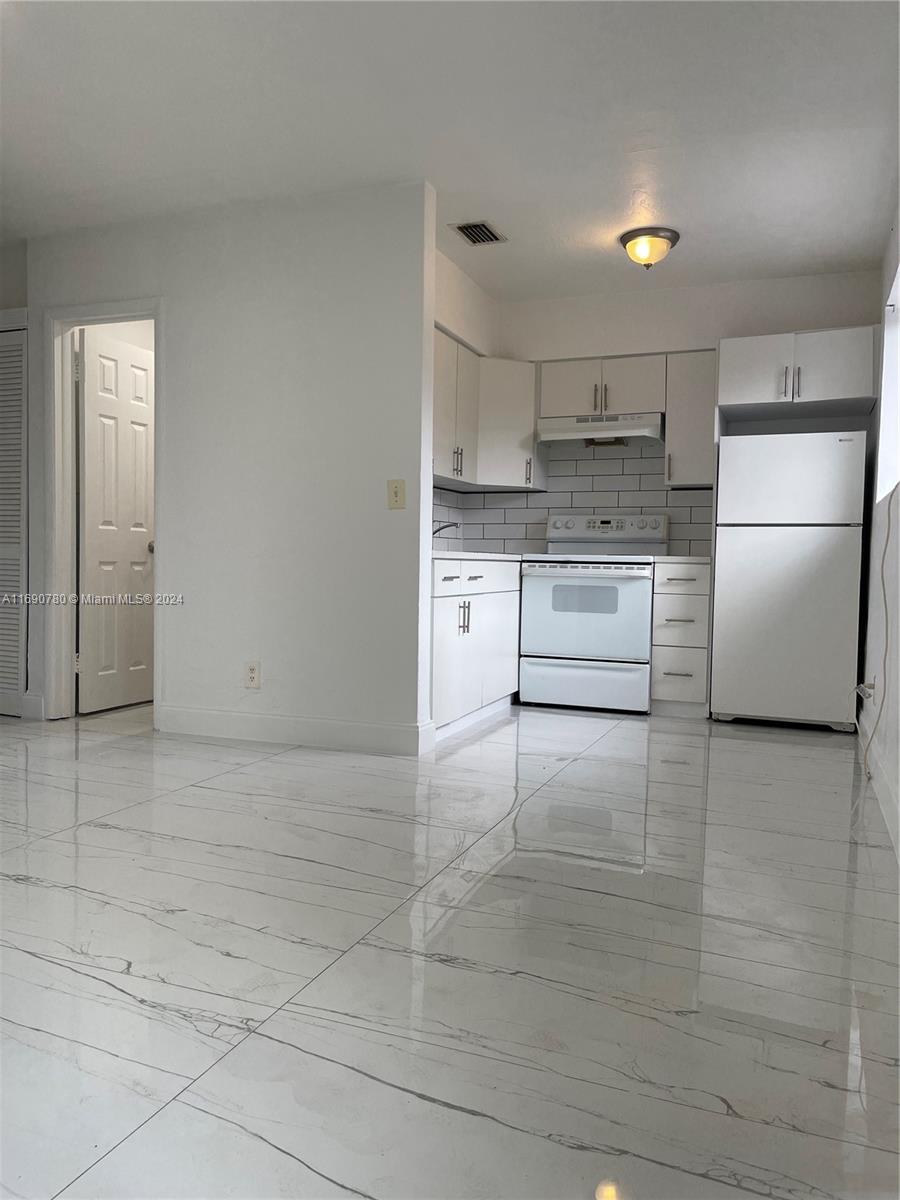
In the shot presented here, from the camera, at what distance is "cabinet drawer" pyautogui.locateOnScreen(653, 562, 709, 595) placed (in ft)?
15.9

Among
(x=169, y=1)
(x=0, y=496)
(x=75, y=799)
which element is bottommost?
(x=75, y=799)

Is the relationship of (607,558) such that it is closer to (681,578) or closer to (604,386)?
(681,578)

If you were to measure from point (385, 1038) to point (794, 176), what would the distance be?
3497 mm

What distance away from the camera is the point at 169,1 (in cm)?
246

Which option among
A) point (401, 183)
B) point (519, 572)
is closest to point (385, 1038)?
point (401, 183)

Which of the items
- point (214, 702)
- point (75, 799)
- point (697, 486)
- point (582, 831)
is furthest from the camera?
point (697, 486)

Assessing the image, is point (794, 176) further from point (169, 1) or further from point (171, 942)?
point (171, 942)

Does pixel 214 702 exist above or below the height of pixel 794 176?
below

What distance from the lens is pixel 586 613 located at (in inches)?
196

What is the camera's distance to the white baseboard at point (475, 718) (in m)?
4.15

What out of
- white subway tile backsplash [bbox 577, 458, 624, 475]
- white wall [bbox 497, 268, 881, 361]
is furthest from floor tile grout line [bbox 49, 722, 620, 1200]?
white wall [bbox 497, 268, 881, 361]

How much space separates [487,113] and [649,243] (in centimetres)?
132

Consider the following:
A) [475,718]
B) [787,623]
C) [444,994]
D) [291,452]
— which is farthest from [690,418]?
[444,994]

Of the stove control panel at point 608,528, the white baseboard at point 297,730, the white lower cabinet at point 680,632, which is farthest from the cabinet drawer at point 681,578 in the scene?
the white baseboard at point 297,730
